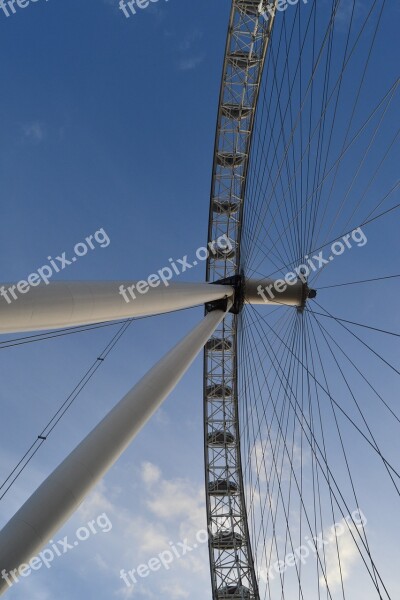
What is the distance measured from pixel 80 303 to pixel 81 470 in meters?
3.27

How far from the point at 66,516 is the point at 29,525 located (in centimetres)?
88

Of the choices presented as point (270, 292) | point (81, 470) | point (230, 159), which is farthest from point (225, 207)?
point (81, 470)

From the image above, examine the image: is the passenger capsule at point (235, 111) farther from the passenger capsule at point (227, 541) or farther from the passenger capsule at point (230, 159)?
the passenger capsule at point (227, 541)

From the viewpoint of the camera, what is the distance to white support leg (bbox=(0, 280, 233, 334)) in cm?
792

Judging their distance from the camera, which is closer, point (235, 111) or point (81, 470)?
point (81, 470)

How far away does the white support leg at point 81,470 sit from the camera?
8383mm

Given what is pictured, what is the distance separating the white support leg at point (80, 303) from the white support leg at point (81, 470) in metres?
1.94

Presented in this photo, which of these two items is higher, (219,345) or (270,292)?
(219,345)

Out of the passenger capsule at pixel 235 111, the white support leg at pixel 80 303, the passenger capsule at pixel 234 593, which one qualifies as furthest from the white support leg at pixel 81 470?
the passenger capsule at pixel 234 593

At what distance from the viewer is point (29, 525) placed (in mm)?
8609

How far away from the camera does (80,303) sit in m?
9.48

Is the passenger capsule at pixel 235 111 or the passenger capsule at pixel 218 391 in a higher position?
the passenger capsule at pixel 235 111

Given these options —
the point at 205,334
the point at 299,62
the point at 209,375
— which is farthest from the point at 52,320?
Answer: the point at 209,375

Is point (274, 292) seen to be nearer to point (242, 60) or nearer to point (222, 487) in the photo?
point (242, 60)
